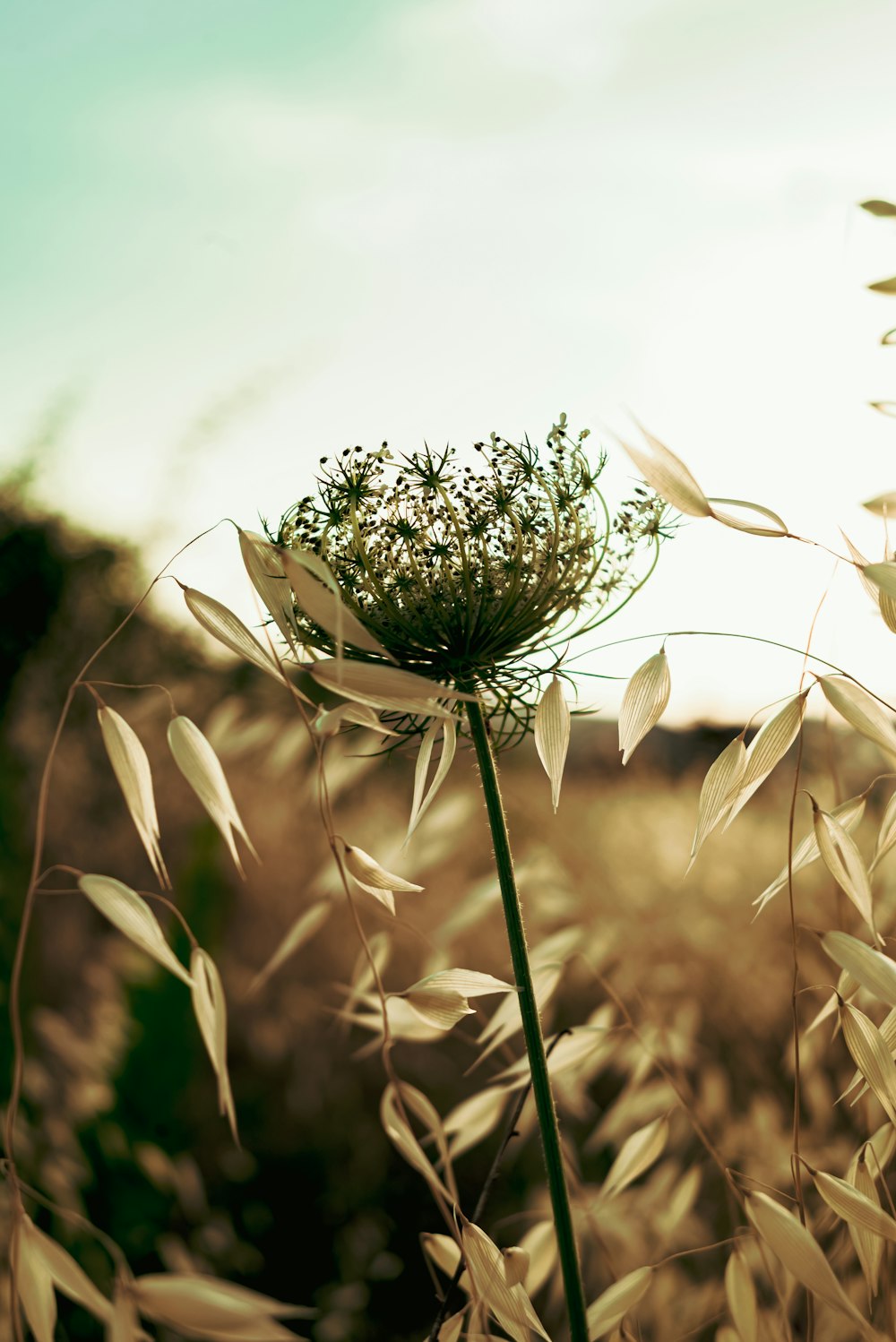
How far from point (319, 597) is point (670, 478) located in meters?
0.08

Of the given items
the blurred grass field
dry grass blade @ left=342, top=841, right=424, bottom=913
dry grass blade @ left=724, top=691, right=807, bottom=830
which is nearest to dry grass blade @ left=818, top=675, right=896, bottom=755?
dry grass blade @ left=724, top=691, right=807, bottom=830

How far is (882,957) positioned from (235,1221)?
37.2 inches

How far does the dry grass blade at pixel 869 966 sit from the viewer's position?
Answer: 0.21m

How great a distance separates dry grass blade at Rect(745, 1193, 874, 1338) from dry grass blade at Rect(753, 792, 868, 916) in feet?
0.22

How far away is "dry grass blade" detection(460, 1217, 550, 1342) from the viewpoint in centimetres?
21

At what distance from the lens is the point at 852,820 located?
0.28 m

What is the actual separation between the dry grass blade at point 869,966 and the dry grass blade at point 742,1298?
131mm

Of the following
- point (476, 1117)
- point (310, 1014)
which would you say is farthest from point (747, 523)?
point (310, 1014)

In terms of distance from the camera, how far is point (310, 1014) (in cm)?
106

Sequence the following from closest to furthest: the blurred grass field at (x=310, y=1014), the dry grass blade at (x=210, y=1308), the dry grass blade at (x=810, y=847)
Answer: the dry grass blade at (x=210, y=1308) → the dry grass blade at (x=810, y=847) → the blurred grass field at (x=310, y=1014)

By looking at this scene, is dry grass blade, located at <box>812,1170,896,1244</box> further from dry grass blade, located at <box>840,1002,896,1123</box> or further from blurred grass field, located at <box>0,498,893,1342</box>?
blurred grass field, located at <box>0,498,893,1342</box>

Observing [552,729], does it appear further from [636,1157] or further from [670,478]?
[636,1157]

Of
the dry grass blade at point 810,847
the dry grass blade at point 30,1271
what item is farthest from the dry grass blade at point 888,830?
the dry grass blade at point 30,1271

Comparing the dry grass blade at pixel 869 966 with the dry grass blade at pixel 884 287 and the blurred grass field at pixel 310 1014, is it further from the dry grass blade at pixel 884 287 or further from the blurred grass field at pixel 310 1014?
the blurred grass field at pixel 310 1014
